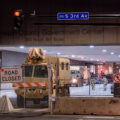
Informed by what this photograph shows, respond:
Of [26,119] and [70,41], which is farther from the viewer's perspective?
[70,41]

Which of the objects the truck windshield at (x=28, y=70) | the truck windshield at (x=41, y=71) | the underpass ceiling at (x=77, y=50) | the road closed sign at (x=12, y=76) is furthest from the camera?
the underpass ceiling at (x=77, y=50)

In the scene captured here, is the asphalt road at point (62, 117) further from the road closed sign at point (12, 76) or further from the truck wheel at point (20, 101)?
the truck wheel at point (20, 101)

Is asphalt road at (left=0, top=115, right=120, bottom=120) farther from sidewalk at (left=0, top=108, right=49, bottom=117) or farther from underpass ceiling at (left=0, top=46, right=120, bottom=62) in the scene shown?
underpass ceiling at (left=0, top=46, right=120, bottom=62)

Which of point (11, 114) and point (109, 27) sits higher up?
point (109, 27)

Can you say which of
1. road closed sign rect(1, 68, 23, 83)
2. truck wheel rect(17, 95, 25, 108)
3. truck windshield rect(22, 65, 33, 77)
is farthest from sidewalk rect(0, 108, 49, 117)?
truck windshield rect(22, 65, 33, 77)

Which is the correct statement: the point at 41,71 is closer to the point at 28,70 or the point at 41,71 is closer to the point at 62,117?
the point at 28,70

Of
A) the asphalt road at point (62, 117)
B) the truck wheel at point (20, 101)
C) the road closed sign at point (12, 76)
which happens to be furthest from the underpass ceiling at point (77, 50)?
the asphalt road at point (62, 117)

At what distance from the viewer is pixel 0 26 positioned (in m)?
24.7

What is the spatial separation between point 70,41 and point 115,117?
39.6ft

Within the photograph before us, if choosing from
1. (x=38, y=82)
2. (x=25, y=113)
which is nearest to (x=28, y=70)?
(x=38, y=82)

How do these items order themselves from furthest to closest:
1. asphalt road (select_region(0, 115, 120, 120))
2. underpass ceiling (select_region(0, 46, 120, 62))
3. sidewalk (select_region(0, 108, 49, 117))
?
underpass ceiling (select_region(0, 46, 120, 62)) < sidewalk (select_region(0, 108, 49, 117)) < asphalt road (select_region(0, 115, 120, 120))

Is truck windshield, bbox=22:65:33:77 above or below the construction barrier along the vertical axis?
above

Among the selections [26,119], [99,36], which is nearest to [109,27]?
[99,36]

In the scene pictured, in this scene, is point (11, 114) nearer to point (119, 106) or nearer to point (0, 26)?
point (119, 106)
